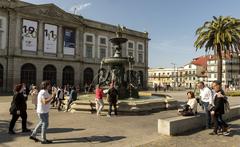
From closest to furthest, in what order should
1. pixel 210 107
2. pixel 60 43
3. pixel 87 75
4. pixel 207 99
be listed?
1. pixel 210 107
2. pixel 207 99
3. pixel 60 43
4. pixel 87 75

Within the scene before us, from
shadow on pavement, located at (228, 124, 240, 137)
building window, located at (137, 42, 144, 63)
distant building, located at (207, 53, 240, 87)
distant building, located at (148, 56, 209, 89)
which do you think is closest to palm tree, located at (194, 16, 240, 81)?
shadow on pavement, located at (228, 124, 240, 137)

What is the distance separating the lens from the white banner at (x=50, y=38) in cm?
4072

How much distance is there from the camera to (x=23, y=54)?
38.0 metres

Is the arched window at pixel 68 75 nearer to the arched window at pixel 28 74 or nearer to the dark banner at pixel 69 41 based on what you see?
the dark banner at pixel 69 41

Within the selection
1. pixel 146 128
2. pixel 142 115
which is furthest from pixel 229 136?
pixel 142 115

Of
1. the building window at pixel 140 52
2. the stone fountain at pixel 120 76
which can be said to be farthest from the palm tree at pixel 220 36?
the building window at pixel 140 52

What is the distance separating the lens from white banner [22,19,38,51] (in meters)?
38.1

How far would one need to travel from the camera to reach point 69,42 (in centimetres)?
4434

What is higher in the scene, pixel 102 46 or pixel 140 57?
pixel 102 46

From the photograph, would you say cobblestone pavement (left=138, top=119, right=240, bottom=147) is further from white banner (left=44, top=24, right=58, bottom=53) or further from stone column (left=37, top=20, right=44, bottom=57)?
white banner (left=44, top=24, right=58, bottom=53)

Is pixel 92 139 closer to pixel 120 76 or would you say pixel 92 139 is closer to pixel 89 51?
pixel 120 76

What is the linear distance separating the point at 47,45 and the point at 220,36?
25.5 meters

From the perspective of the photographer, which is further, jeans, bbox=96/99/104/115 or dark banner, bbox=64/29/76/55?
dark banner, bbox=64/29/76/55

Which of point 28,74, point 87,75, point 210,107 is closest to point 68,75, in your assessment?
point 87,75
